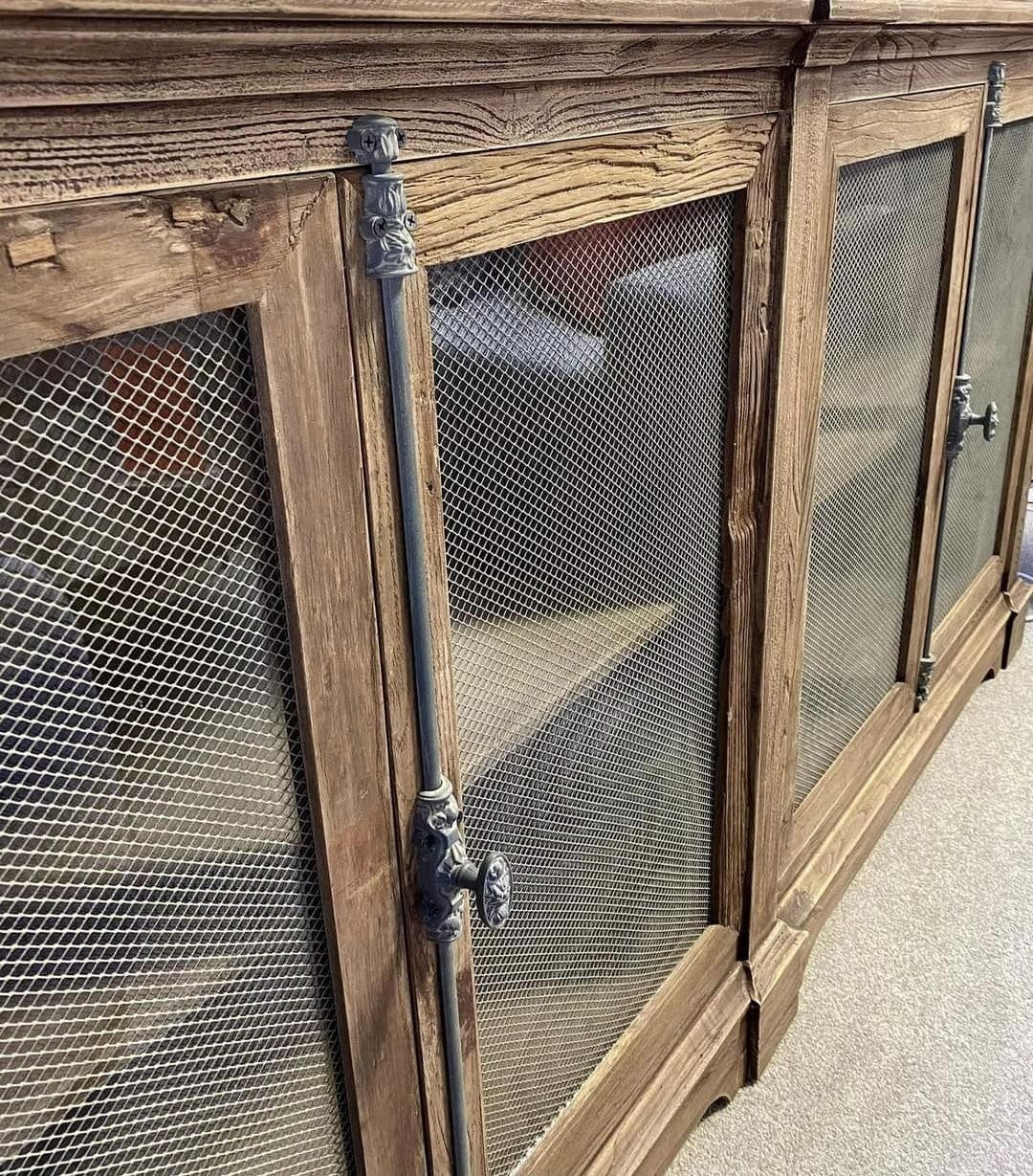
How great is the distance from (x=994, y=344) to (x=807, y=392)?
951mm

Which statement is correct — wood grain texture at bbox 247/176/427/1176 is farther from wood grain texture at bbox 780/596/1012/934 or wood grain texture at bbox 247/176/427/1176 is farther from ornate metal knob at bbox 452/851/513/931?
wood grain texture at bbox 780/596/1012/934

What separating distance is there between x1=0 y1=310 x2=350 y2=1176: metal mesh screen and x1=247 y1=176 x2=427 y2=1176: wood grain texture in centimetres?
2

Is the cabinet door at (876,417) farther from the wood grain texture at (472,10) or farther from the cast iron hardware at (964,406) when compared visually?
the wood grain texture at (472,10)

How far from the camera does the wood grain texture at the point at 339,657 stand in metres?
0.66

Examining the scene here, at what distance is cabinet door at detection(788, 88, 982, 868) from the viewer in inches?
53.8

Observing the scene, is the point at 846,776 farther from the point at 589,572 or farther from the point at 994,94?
the point at 994,94

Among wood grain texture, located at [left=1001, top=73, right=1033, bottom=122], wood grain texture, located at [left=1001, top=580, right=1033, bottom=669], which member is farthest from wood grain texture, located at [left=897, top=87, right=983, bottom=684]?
wood grain texture, located at [left=1001, top=580, right=1033, bottom=669]

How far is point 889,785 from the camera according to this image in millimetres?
1886

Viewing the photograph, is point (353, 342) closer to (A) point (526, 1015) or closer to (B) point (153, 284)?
(B) point (153, 284)

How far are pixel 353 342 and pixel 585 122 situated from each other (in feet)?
0.96

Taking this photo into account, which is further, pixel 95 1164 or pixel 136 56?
pixel 95 1164

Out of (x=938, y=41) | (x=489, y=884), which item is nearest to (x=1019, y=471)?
(x=938, y=41)

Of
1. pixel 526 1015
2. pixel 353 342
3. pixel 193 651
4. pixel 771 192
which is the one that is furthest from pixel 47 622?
pixel 771 192

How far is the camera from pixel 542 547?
94 centimetres
